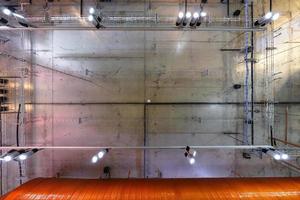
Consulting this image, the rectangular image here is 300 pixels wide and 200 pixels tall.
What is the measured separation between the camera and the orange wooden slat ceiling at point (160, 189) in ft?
13.4

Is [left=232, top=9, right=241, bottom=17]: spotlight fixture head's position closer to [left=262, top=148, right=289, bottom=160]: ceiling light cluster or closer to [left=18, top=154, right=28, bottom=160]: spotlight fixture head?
[left=262, top=148, right=289, bottom=160]: ceiling light cluster

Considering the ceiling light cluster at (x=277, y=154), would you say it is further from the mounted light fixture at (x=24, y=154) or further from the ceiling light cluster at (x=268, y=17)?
the mounted light fixture at (x=24, y=154)

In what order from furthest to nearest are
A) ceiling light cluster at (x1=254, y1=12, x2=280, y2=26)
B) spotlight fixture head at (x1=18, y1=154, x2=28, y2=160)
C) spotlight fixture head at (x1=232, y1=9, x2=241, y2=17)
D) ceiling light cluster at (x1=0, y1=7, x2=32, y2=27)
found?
1. spotlight fixture head at (x1=232, y1=9, x2=241, y2=17)
2. spotlight fixture head at (x1=18, y1=154, x2=28, y2=160)
3. ceiling light cluster at (x1=254, y1=12, x2=280, y2=26)
4. ceiling light cluster at (x1=0, y1=7, x2=32, y2=27)

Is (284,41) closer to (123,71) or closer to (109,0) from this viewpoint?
(123,71)

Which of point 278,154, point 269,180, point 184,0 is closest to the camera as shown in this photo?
point 278,154

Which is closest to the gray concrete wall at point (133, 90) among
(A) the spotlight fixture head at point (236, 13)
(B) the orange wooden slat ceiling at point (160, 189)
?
(A) the spotlight fixture head at point (236, 13)

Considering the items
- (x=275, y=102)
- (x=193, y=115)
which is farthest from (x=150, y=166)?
(x=275, y=102)

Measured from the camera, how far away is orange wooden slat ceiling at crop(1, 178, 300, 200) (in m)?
4.07

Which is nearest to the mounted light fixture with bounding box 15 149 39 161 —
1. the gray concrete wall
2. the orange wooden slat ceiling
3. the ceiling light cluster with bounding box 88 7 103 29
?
the orange wooden slat ceiling

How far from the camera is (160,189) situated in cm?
427

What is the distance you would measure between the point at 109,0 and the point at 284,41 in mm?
5462

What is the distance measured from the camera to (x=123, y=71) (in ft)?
18.7

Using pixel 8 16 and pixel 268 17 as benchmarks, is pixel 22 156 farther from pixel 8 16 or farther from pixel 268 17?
pixel 268 17

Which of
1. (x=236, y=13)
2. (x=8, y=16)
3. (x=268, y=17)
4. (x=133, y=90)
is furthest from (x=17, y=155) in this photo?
(x=236, y=13)
